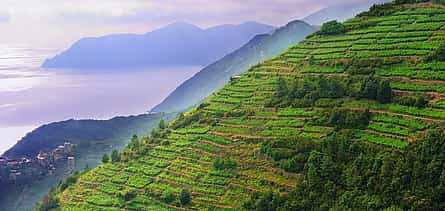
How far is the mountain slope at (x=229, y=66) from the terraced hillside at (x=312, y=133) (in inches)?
2372

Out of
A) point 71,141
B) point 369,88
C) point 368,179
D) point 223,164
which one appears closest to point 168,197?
point 223,164

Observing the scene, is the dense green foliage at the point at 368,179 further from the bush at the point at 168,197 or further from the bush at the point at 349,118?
the bush at the point at 168,197

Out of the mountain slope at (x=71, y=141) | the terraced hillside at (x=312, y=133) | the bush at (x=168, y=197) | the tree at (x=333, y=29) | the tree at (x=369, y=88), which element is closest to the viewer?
the terraced hillside at (x=312, y=133)

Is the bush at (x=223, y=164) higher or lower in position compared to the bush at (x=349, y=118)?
lower

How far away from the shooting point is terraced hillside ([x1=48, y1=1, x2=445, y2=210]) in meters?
22.4

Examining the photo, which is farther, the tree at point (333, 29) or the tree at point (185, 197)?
the tree at point (333, 29)

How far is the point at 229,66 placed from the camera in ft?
363

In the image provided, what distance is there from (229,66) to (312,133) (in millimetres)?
83250

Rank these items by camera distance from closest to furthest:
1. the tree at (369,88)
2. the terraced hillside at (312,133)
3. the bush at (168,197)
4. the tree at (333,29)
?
the terraced hillside at (312,133)
the tree at (369,88)
the bush at (168,197)
the tree at (333,29)

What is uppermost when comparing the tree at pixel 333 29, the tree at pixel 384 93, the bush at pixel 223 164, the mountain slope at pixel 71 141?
the tree at pixel 333 29

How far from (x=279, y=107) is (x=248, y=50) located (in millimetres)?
81759

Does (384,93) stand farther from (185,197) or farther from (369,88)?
(185,197)

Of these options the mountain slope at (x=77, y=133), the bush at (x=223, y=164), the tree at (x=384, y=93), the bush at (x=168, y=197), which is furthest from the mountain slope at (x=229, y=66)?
the tree at (x=384, y=93)

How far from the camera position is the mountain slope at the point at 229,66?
10262cm
